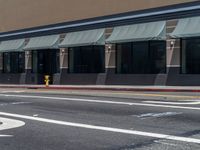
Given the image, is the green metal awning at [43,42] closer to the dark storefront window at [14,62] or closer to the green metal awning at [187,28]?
the dark storefront window at [14,62]

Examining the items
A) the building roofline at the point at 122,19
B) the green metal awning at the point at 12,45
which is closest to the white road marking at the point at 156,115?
the building roofline at the point at 122,19

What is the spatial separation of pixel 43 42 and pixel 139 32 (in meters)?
12.1

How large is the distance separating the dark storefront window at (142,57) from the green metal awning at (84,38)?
1.65 meters

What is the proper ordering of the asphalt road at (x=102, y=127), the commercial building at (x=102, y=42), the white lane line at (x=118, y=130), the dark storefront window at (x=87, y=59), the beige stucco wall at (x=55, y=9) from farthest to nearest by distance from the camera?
the dark storefront window at (x=87, y=59) → the beige stucco wall at (x=55, y=9) → the commercial building at (x=102, y=42) → the white lane line at (x=118, y=130) → the asphalt road at (x=102, y=127)

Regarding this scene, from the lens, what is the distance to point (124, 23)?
33.5m

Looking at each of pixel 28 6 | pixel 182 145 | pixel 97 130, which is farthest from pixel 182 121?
pixel 28 6

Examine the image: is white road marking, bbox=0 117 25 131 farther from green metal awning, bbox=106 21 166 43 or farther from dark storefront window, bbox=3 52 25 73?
dark storefront window, bbox=3 52 25 73

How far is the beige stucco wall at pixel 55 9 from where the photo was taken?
1319 inches

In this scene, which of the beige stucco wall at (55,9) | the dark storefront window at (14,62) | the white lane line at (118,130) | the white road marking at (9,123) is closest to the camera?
the white lane line at (118,130)

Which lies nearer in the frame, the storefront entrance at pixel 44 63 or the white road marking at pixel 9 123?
the white road marking at pixel 9 123

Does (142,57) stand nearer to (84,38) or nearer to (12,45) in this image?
(84,38)

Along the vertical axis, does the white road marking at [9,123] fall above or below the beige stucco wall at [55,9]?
below

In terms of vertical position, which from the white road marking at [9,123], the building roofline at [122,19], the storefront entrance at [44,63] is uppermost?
the building roofline at [122,19]

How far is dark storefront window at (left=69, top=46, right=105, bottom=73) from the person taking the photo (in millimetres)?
35906
